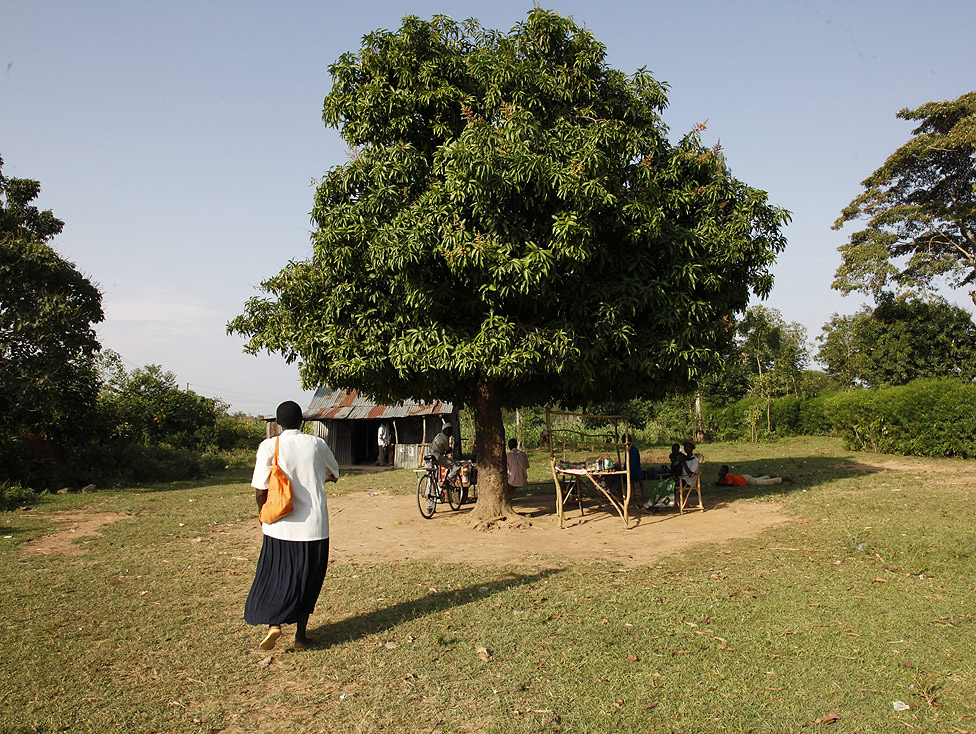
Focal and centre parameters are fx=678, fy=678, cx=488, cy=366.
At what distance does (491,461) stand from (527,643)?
5760 mm

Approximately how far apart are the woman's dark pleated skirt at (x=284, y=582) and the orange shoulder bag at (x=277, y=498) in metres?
0.23

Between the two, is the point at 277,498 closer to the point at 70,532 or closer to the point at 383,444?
the point at 70,532

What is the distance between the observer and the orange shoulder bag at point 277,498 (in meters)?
5.23

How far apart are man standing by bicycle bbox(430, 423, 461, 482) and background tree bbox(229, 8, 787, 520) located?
1.18 metres

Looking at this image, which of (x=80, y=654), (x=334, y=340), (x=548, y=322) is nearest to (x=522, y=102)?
(x=548, y=322)

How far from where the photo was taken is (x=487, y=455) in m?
11.1

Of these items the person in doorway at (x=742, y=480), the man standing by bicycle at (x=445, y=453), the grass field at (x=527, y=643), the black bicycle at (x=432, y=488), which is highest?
the man standing by bicycle at (x=445, y=453)

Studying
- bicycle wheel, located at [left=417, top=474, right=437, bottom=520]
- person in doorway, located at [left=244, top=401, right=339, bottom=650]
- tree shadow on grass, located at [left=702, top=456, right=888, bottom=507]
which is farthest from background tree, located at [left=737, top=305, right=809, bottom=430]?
person in doorway, located at [left=244, top=401, right=339, bottom=650]

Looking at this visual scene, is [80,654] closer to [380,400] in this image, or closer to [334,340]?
[334,340]

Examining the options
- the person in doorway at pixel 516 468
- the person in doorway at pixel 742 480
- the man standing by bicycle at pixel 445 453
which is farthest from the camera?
the person in doorway at pixel 742 480

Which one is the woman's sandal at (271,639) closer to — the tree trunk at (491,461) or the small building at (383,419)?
the tree trunk at (491,461)

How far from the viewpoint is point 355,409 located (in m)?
23.7

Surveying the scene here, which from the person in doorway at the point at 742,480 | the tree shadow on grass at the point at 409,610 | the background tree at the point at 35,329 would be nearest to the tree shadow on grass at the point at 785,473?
the person in doorway at the point at 742,480

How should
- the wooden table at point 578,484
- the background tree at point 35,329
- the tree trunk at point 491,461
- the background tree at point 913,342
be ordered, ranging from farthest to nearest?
the background tree at point 913,342 < the background tree at point 35,329 < the tree trunk at point 491,461 < the wooden table at point 578,484
